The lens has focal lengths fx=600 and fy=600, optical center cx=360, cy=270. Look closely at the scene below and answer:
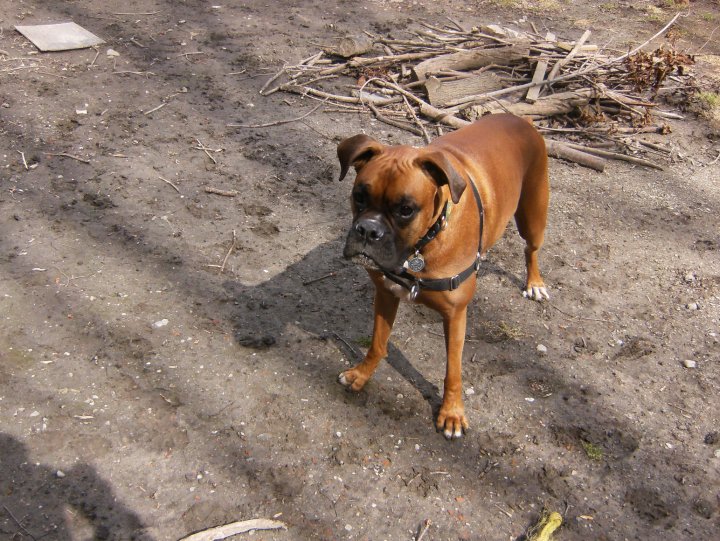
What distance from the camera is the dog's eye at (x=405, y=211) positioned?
2848mm

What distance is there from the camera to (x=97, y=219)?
16.8 feet

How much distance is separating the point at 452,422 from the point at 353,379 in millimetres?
692

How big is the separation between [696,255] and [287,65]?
17.9ft

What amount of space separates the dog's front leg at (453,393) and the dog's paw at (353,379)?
1.77 feet

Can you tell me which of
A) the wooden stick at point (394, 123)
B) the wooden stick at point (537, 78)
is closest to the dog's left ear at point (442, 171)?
the wooden stick at point (394, 123)

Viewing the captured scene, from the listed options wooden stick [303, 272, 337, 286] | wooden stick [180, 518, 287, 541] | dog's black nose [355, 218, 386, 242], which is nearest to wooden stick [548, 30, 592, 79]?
wooden stick [303, 272, 337, 286]

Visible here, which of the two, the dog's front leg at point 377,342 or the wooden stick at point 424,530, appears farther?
the dog's front leg at point 377,342

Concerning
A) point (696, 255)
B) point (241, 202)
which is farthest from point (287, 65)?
point (696, 255)

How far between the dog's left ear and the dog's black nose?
36cm

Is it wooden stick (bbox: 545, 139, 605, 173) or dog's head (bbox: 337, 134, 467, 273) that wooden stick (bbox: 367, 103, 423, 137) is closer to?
wooden stick (bbox: 545, 139, 605, 173)

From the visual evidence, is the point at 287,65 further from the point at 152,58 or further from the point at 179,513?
the point at 179,513

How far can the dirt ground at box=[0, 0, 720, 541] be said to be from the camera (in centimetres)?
325

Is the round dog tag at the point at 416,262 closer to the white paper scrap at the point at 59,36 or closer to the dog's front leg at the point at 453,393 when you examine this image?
the dog's front leg at the point at 453,393

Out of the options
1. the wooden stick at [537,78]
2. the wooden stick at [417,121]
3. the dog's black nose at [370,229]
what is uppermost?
the dog's black nose at [370,229]
